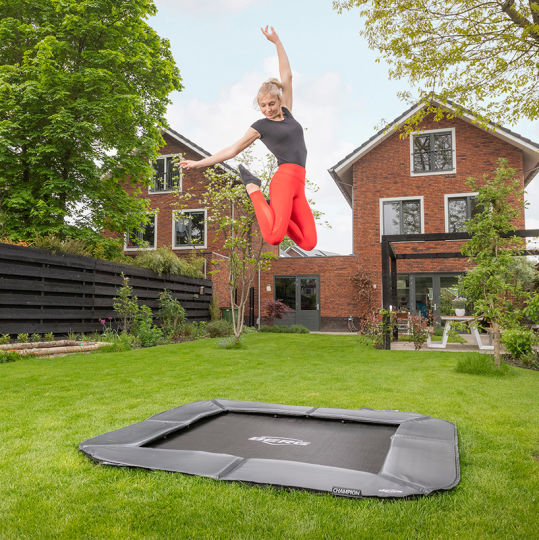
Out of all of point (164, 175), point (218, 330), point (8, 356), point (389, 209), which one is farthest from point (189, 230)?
point (8, 356)

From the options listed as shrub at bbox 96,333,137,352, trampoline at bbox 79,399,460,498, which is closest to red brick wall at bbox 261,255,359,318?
shrub at bbox 96,333,137,352

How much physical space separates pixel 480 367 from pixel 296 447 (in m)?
3.95

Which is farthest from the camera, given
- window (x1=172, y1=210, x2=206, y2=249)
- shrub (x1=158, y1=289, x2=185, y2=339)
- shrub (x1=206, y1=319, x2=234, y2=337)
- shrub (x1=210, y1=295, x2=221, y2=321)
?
window (x1=172, y1=210, x2=206, y2=249)

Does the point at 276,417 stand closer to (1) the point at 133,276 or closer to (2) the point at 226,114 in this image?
(2) the point at 226,114

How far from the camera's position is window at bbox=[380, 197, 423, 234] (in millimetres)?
14125

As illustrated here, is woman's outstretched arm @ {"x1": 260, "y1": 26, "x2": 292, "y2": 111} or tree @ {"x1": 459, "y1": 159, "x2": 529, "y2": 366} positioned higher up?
woman's outstretched arm @ {"x1": 260, "y1": 26, "x2": 292, "y2": 111}

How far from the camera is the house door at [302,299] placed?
15.2m

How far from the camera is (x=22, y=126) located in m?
9.68

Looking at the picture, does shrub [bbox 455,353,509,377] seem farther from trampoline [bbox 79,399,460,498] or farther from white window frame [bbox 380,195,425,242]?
white window frame [bbox 380,195,425,242]

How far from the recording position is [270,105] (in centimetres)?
231

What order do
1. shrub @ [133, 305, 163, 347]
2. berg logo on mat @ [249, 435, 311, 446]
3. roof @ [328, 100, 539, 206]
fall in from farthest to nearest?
roof @ [328, 100, 539, 206] < shrub @ [133, 305, 163, 347] < berg logo on mat @ [249, 435, 311, 446]

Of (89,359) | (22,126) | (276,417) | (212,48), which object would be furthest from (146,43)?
(276,417)

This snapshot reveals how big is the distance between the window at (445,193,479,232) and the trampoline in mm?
11656

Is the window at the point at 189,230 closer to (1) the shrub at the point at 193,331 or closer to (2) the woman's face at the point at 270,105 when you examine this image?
(1) the shrub at the point at 193,331
